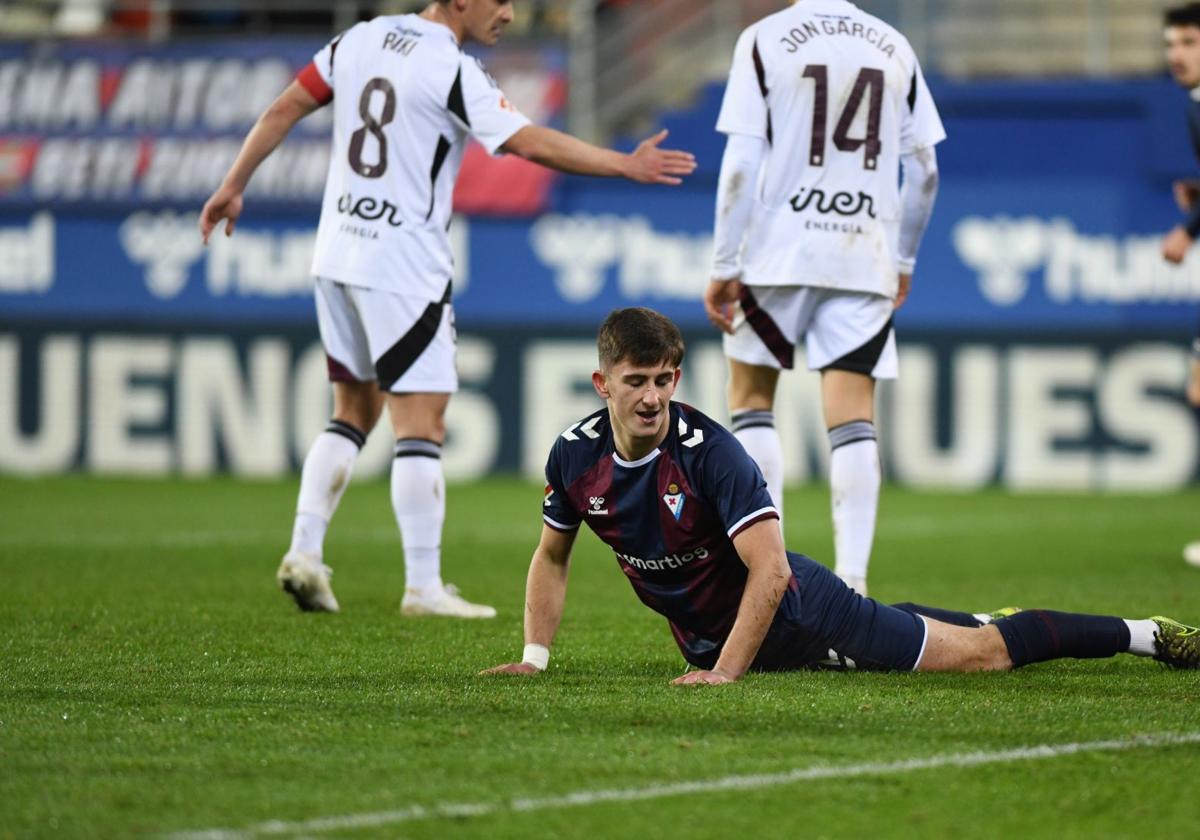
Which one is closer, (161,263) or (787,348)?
(787,348)

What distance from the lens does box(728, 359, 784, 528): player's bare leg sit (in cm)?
679

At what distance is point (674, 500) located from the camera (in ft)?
16.2

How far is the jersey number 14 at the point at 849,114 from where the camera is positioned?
6688mm

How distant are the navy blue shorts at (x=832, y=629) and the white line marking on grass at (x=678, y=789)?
1020 millimetres

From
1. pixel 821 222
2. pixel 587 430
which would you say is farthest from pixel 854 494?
pixel 587 430

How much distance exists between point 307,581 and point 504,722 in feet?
8.40

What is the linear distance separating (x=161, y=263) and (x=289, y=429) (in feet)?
6.62

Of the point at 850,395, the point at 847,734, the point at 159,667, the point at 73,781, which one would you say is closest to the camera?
the point at 73,781

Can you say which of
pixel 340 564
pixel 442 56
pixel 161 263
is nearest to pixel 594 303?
pixel 161 263

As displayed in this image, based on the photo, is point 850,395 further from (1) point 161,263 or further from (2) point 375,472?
(1) point 161,263

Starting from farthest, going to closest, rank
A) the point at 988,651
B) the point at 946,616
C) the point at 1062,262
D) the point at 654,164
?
the point at 1062,262, the point at 654,164, the point at 946,616, the point at 988,651

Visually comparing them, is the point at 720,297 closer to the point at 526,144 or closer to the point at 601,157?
the point at 601,157

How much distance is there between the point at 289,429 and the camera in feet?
53.0

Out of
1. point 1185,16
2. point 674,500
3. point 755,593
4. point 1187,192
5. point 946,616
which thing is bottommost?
point 946,616
